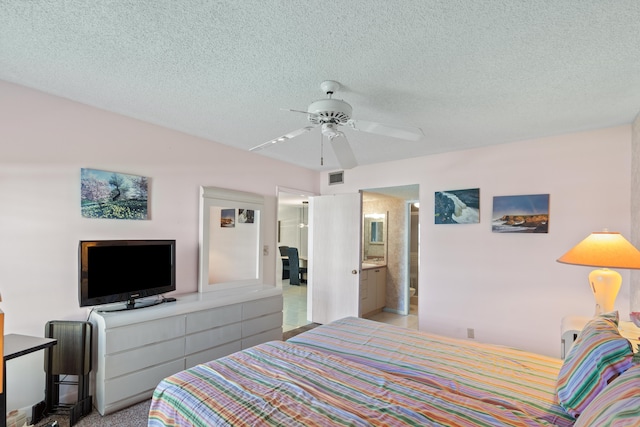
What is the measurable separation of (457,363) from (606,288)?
146 centimetres

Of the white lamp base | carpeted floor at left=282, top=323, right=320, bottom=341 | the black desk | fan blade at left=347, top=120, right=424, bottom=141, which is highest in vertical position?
fan blade at left=347, top=120, right=424, bottom=141

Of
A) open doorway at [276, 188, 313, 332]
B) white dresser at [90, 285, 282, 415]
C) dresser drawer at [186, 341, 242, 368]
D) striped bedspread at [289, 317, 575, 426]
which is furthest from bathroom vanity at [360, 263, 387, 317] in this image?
striped bedspread at [289, 317, 575, 426]

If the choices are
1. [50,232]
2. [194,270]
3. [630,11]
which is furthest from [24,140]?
[630,11]

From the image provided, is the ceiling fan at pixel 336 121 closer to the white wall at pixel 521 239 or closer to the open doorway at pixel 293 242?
the white wall at pixel 521 239

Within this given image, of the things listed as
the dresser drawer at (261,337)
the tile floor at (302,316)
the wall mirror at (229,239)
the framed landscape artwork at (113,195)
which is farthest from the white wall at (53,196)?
the tile floor at (302,316)

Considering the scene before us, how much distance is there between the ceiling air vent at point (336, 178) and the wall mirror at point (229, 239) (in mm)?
1352

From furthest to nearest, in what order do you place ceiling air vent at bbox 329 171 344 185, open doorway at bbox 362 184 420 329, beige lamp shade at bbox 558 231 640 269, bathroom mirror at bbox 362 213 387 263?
bathroom mirror at bbox 362 213 387 263 < open doorway at bbox 362 184 420 329 < ceiling air vent at bbox 329 171 344 185 < beige lamp shade at bbox 558 231 640 269

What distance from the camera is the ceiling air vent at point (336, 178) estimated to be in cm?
482

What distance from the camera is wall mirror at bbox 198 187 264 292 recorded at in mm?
3375

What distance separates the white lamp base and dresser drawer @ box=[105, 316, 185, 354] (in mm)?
3346

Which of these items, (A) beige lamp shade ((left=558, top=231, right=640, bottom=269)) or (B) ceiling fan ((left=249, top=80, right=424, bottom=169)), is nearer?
(B) ceiling fan ((left=249, top=80, right=424, bottom=169))

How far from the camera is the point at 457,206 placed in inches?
146

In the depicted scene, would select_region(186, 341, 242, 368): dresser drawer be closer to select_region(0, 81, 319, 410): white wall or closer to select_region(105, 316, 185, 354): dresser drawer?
select_region(105, 316, 185, 354): dresser drawer

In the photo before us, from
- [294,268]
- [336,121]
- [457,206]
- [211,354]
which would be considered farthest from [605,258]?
[294,268]
